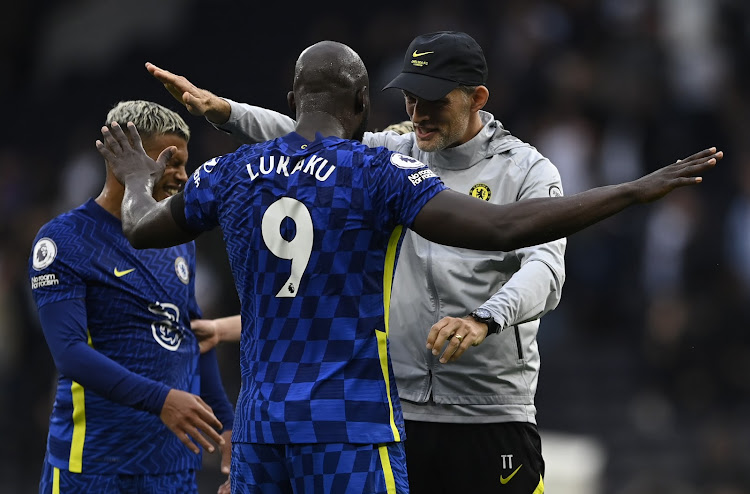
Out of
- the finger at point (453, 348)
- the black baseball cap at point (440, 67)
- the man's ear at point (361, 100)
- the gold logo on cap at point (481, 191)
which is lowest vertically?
the finger at point (453, 348)

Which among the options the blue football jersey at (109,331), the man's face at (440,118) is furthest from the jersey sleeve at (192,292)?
the man's face at (440,118)

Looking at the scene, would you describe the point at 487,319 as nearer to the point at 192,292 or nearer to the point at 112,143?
the point at 112,143

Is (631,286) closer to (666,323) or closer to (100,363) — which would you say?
(666,323)

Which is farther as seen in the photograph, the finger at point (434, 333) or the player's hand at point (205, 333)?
the player's hand at point (205, 333)

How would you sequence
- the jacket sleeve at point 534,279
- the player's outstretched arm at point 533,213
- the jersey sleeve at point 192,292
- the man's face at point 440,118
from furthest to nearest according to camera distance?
the jersey sleeve at point 192,292, the man's face at point 440,118, the jacket sleeve at point 534,279, the player's outstretched arm at point 533,213

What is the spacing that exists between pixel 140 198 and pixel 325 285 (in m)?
0.81

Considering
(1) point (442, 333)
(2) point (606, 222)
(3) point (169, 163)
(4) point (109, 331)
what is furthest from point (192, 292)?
(2) point (606, 222)

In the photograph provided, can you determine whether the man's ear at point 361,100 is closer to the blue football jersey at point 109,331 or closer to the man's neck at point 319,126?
the man's neck at point 319,126

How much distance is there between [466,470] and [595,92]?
8.26 m

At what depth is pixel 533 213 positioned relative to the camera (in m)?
3.62

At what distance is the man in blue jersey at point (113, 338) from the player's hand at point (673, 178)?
195 centimetres

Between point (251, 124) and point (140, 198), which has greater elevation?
point (251, 124)

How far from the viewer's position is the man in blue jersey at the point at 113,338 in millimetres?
4648
